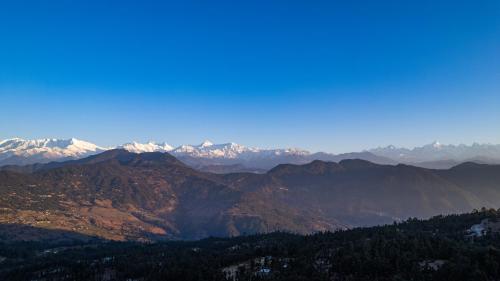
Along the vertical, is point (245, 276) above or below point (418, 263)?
below

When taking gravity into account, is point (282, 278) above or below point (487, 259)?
below

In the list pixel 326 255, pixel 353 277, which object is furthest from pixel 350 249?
pixel 353 277

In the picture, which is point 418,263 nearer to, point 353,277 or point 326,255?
point 353,277

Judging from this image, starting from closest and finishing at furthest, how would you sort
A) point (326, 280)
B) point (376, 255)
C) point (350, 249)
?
point (326, 280)
point (376, 255)
point (350, 249)

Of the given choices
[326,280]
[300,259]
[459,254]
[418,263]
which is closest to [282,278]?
[326,280]

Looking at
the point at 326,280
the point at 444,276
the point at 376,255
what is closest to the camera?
the point at 444,276

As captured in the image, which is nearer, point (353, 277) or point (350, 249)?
point (353, 277)

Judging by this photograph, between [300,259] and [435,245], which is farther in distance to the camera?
[300,259]

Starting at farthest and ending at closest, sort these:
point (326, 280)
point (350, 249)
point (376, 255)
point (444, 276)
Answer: point (350, 249) → point (376, 255) → point (326, 280) → point (444, 276)

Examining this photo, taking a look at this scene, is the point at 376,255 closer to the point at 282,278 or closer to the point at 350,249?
the point at 350,249
